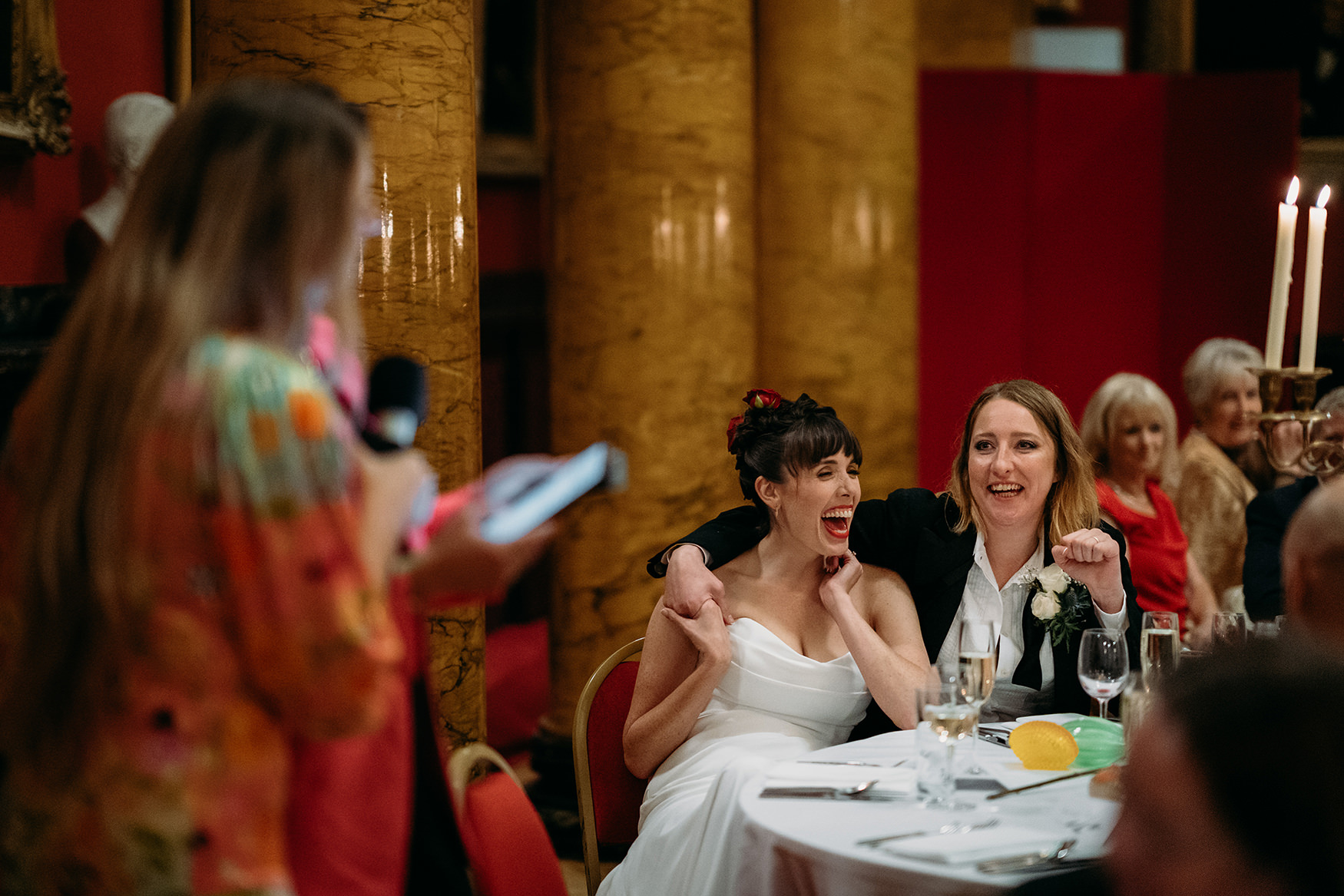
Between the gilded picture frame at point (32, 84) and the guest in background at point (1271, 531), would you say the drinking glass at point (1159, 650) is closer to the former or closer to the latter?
the guest in background at point (1271, 531)

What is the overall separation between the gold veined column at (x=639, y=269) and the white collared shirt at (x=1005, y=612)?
136 centimetres

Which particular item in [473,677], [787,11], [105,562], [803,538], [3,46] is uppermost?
[787,11]

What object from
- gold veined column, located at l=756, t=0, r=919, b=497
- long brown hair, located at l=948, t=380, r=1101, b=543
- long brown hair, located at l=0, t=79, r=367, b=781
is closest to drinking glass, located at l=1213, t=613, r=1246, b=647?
long brown hair, located at l=948, t=380, r=1101, b=543

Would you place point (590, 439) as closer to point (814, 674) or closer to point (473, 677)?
point (473, 677)

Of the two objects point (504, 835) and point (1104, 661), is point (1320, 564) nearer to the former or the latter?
A: point (1104, 661)

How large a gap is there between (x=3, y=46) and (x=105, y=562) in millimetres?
2746

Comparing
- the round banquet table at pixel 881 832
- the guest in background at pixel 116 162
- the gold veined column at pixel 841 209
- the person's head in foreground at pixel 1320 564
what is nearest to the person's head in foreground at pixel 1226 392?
the gold veined column at pixel 841 209

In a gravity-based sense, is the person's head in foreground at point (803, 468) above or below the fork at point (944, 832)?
above

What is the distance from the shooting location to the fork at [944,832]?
175cm

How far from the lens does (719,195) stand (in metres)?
4.17

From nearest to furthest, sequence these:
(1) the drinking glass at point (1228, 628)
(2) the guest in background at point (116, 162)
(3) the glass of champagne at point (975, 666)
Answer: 1. (3) the glass of champagne at point (975, 666)
2. (1) the drinking glass at point (1228, 628)
3. (2) the guest in background at point (116, 162)

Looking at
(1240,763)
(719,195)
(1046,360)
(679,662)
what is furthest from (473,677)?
(1046,360)

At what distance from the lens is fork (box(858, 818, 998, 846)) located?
1753 millimetres

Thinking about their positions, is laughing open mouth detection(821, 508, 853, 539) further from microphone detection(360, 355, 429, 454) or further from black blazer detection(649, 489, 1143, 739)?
microphone detection(360, 355, 429, 454)
